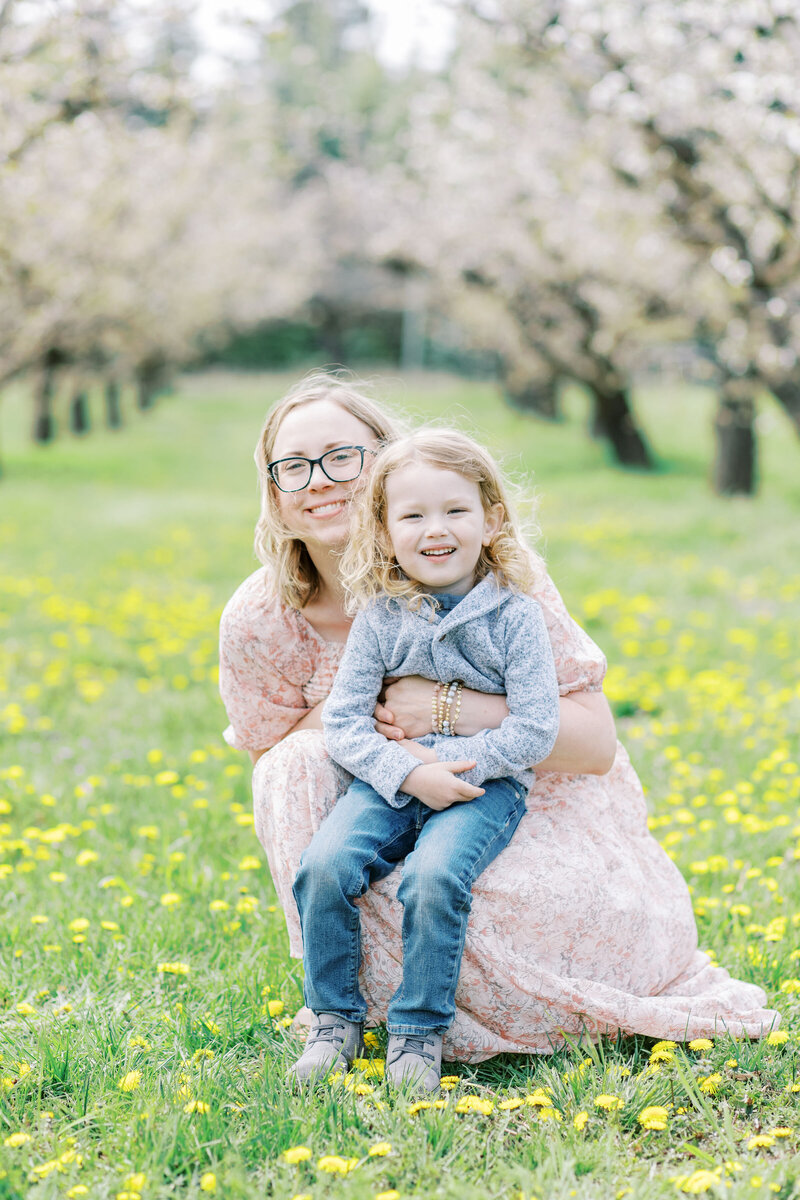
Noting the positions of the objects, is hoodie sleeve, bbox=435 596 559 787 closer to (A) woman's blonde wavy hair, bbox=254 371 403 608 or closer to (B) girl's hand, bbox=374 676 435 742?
(B) girl's hand, bbox=374 676 435 742

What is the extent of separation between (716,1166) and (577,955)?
571mm

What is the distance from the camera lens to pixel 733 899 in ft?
11.6

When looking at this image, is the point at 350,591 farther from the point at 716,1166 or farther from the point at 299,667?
the point at 716,1166

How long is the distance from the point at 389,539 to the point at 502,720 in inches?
21.0

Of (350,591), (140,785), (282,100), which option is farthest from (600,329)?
(282,100)

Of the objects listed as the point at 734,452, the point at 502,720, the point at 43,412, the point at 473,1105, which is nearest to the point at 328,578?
the point at 502,720

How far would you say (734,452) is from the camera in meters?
13.7

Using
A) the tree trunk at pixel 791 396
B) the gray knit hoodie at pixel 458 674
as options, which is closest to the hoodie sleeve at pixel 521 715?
the gray knit hoodie at pixel 458 674

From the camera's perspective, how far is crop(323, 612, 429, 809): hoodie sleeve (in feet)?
8.45

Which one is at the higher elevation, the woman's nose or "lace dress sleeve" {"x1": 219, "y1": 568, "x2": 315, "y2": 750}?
the woman's nose

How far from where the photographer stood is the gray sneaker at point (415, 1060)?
94.1 inches

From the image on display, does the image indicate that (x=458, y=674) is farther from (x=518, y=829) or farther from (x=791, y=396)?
(x=791, y=396)

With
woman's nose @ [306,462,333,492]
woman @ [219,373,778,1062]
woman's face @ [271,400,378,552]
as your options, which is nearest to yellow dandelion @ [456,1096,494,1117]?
woman @ [219,373,778,1062]

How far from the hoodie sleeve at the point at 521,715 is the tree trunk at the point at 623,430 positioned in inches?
588
